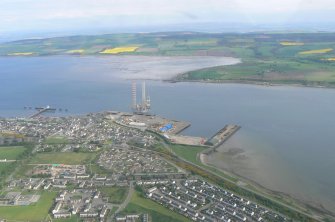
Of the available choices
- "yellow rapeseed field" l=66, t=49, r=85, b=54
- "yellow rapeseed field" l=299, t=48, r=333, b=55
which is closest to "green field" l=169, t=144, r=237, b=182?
"yellow rapeseed field" l=299, t=48, r=333, b=55

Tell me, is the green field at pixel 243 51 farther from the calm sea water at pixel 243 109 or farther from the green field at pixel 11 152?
the calm sea water at pixel 243 109

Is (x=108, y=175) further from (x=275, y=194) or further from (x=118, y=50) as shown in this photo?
(x=118, y=50)

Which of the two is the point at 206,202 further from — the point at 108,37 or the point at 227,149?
the point at 108,37

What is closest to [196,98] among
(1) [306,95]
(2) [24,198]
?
(1) [306,95]

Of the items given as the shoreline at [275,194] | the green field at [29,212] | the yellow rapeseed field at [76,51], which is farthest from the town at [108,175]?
the yellow rapeseed field at [76,51]

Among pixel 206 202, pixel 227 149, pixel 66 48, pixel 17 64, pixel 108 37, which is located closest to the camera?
pixel 206 202

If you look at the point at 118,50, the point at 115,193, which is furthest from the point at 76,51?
the point at 115,193
